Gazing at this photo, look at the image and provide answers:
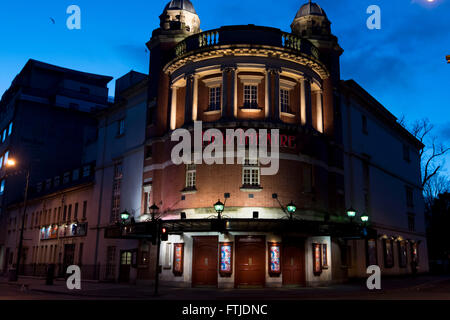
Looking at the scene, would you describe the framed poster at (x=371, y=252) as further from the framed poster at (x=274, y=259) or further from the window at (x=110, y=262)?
the window at (x=110, y=262)

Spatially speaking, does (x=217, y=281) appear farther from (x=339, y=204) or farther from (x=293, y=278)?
(x=339, y=204)

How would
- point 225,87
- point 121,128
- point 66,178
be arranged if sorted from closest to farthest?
point 225,87, point 121,128, point 66,178

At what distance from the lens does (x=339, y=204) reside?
32812 millimetres

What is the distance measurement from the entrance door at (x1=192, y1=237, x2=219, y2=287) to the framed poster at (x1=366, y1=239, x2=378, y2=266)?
610 inches

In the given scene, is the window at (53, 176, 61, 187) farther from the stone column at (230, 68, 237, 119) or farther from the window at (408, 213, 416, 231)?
the window at (408, 213, 416, 231)

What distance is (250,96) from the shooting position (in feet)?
95.3

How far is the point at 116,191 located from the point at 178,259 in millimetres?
12505

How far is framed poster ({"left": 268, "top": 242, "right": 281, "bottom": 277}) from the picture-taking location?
993 inches

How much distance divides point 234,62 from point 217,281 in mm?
13998

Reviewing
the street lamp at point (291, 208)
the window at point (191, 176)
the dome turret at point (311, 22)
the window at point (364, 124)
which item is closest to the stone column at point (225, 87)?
the window at point (191, 176)

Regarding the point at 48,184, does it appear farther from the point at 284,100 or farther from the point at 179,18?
the point at 284,100

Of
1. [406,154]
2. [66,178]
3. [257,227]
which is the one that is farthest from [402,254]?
[66,178]

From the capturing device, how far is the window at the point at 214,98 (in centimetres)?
2934
